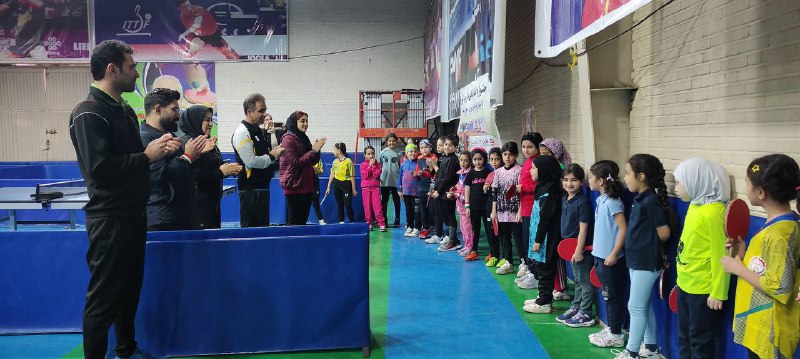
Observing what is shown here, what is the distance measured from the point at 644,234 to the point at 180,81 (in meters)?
16.1

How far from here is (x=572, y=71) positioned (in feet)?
19.2

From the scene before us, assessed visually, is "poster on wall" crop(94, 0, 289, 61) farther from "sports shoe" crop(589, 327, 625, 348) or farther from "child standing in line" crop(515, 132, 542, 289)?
"sports shoe" crop(589, 327, 625, 348)

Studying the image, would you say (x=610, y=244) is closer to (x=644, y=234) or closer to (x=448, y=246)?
(x=644, y=234)

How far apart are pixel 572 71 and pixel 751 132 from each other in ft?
9.91

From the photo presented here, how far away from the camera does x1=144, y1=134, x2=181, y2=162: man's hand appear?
10.1 ft

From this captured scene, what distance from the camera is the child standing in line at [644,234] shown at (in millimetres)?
3355

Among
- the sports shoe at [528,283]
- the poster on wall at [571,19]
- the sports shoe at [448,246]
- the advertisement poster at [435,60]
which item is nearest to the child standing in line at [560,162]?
the sports shoe at [528,283]

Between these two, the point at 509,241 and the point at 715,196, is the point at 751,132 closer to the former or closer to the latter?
the point at 715,196

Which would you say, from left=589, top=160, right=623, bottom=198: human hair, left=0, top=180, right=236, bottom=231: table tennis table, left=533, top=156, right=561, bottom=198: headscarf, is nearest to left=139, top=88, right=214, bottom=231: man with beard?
left=0, top=180, right=236, bottom=231: table tennis table

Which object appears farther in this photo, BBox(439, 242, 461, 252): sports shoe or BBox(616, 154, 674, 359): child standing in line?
BBox(439, 242, 461, 252): sports shoe

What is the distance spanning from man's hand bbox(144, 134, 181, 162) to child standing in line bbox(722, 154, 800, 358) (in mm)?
2789

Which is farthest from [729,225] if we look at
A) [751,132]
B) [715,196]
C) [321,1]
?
[321,1]

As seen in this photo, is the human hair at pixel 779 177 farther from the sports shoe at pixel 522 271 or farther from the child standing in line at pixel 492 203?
the child standing in line at pixel 492 203

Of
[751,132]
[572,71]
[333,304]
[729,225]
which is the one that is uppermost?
[572,71]
